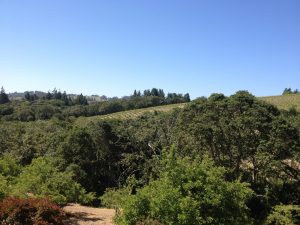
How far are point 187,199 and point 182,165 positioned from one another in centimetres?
177

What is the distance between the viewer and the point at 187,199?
12016 millimetres

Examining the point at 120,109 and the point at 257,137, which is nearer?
the point at 257,137

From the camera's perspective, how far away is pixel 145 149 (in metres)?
41.7

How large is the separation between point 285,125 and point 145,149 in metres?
21.0

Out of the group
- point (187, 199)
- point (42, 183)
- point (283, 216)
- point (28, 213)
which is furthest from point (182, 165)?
point (283, 216)

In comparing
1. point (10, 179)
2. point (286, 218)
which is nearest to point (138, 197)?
point (286, 218)

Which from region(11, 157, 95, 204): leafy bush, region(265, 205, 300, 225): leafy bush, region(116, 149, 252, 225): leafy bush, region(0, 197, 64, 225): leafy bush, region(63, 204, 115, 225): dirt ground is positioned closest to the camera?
region(0, 197, 64, 225): leafy bush

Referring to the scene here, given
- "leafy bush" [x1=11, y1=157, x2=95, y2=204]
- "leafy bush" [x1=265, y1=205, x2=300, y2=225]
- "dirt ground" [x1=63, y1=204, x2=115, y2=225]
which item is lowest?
"leafy bush" [x1=265, y1=205, x2=300, y2=225]

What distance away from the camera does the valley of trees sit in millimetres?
13156

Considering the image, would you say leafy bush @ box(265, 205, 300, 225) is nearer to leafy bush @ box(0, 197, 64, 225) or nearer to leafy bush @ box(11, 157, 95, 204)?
leafy bush @ box(11, 157, 95, 204)

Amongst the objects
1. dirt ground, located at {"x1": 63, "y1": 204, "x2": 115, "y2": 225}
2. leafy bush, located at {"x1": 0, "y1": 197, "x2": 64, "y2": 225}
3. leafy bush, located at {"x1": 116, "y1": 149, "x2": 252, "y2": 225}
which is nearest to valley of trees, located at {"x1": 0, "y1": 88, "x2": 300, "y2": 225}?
leafy bush, located at {"x1": 116, "y1": 149, "x2": 252, "y2": 225}

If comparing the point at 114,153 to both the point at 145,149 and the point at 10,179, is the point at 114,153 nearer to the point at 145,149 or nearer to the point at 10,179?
the point at 145,149

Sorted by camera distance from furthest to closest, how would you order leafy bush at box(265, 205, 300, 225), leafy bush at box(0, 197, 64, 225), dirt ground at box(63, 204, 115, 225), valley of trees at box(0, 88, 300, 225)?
1. leafy bush at box(265, 205, 300, 225)
2. dirt ground at box(63, 204, 115, 225)
3. valley of trees at box(0, 88, 300, 225)
4. leafy bush at box(0, 197, 64, 225)

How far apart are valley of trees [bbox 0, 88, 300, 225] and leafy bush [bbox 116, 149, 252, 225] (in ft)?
0.13
